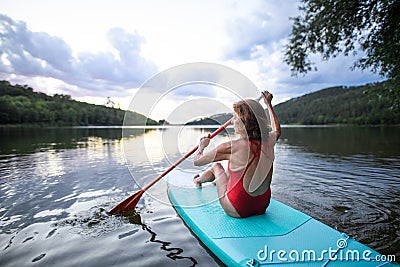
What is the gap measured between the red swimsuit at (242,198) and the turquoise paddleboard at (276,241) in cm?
11

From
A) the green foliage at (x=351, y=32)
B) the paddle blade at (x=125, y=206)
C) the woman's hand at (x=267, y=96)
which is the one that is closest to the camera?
the woman's hand at (x=267, y=96)

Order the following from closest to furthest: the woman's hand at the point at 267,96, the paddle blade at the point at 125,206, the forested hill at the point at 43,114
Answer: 1. the woman's hand at the point at 267,96
2. the paddle blade at the point at 125,206
3. the forested hill at the point at 43,114

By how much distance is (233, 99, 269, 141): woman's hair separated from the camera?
9.69 feet

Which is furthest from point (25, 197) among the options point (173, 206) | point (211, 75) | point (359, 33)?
point (359, 33)

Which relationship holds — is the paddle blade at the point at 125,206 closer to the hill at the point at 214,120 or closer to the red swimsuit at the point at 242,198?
the hill at the point at 214,120

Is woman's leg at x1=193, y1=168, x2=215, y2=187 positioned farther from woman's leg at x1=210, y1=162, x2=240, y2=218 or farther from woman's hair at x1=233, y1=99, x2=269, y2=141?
woman's hair at x1=233, y1=99, x2=269, y2=141

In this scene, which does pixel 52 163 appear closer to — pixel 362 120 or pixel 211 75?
pixel 211 75

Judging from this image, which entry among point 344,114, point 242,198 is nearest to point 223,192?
point 242,198

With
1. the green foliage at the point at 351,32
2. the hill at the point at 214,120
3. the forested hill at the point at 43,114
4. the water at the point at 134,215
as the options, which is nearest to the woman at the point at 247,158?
the hill at the point at 214,120

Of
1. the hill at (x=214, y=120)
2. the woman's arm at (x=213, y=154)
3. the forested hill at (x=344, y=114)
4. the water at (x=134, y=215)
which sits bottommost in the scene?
the water at (x=134, y=215)

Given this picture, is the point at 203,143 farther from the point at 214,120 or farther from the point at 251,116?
the point at 251,116

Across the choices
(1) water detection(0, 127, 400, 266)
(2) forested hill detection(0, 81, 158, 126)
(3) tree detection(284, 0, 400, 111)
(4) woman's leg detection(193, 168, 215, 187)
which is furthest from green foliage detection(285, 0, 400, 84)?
(2) forested hill detection(0, 81, 158, 126)

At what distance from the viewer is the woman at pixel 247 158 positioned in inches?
118
